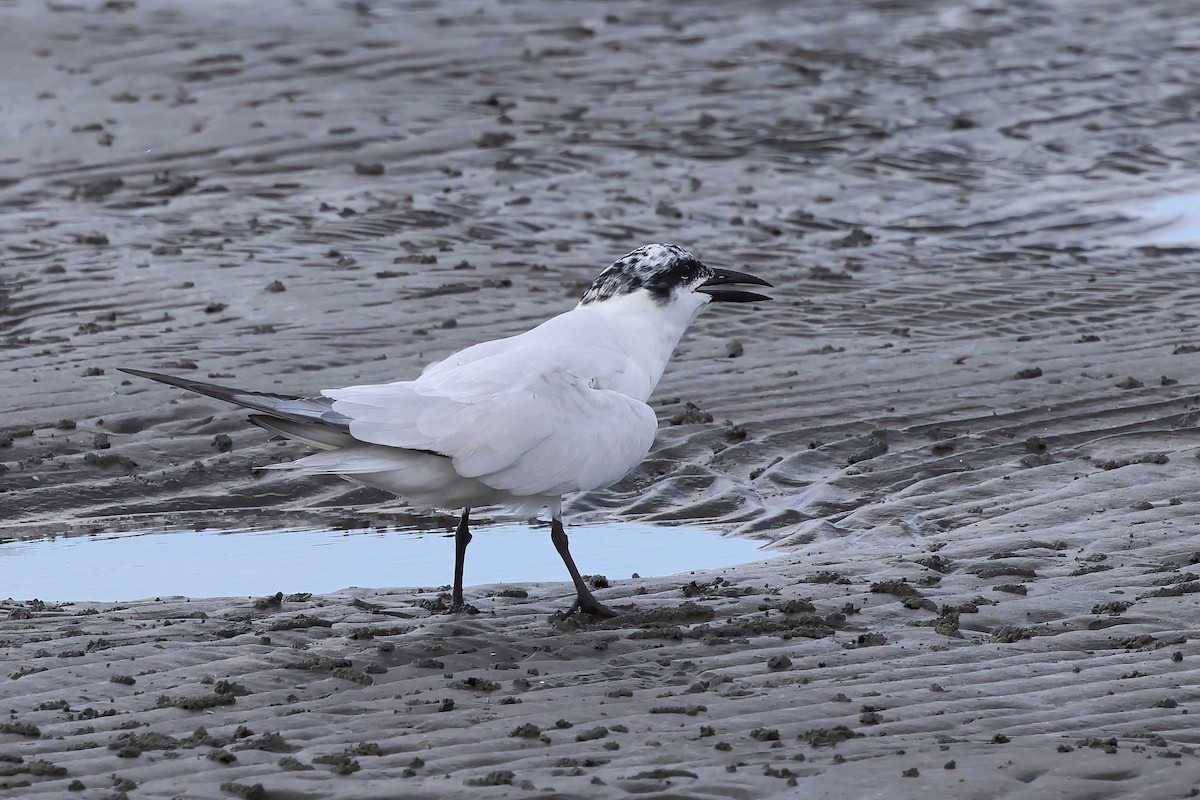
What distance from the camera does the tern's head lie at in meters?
7.43

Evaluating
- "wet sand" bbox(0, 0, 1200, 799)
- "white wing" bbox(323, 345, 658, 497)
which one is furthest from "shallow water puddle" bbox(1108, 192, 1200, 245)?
"white wing" bbox(323, 345, 658, 497)

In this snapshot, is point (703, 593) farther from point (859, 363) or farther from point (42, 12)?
point (42, 12)

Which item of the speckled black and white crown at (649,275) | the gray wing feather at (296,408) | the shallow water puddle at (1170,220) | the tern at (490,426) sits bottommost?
the shallow water puddle at (1170,220)

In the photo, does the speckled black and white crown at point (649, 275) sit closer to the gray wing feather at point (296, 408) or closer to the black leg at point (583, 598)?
the black leg at point (583, 598)

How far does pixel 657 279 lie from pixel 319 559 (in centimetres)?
192

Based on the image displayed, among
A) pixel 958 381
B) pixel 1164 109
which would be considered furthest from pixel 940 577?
pixel 1164 109

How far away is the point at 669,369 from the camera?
1008cm

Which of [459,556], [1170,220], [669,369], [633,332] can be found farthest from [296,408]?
[1170,220]

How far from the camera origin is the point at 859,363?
1012 cm

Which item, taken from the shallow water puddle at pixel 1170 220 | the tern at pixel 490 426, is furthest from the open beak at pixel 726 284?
the shallow water puddle at pixel 1170 220

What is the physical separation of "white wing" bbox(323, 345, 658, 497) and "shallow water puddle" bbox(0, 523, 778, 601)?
3.07 feet

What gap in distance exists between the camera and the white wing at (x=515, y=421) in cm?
621

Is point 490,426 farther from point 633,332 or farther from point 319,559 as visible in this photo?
point 319,559

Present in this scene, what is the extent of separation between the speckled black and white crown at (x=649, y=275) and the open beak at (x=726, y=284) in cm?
16
